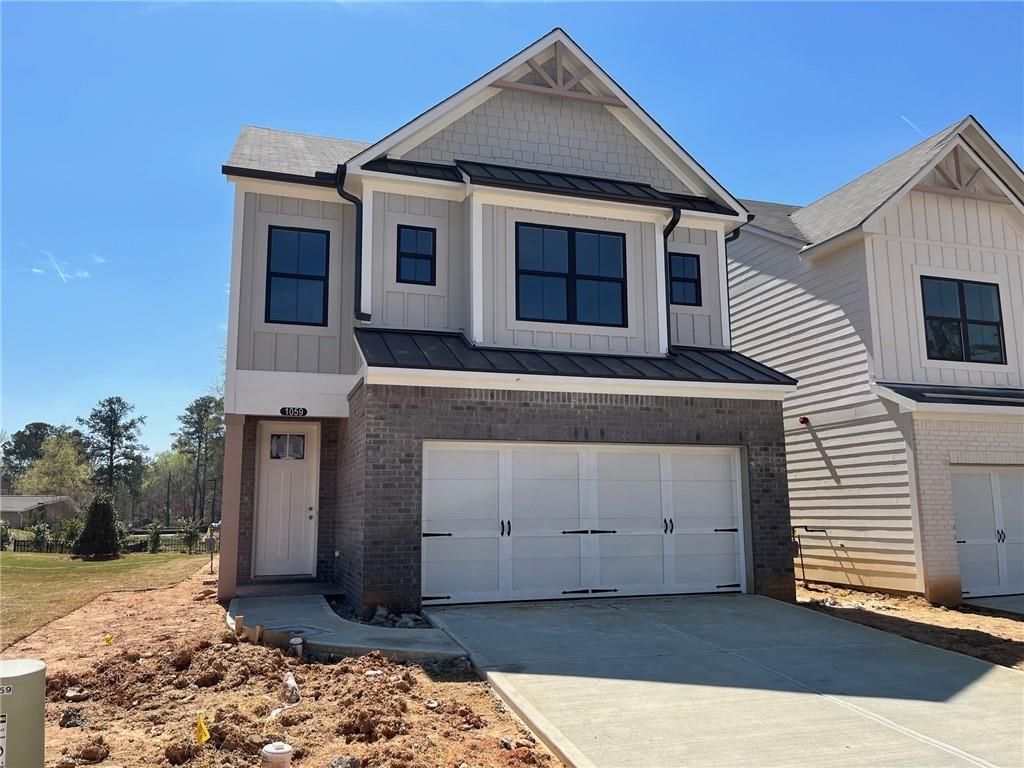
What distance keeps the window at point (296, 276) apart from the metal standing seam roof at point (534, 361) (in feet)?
4.42

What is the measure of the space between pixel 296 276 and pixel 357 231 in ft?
4.05

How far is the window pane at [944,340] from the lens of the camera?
13.9 meters

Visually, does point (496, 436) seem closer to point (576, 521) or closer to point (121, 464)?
point (576, 521)

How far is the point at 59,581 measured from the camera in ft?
53.9

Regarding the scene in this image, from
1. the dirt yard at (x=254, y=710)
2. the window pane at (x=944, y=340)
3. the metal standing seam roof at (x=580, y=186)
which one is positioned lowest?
the dirt yard at (x=254, y=710)

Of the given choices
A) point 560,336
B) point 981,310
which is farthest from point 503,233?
point 981,310

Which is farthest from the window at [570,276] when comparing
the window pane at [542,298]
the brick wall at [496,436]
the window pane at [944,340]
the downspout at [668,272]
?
the window pane at [944,340]

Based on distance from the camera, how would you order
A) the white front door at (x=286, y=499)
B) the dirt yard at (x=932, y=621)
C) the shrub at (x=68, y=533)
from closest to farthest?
the dirt yard at (x=932, y=621) → the white front door at (x=286, y=499) → the shrub at (x=68, y=533)

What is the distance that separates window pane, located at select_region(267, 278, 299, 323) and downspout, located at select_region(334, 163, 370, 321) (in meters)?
1.18

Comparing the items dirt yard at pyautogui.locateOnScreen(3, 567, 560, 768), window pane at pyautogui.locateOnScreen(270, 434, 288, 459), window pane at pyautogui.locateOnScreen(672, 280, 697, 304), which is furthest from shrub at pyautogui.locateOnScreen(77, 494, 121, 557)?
window pane at pyautogui.locateOnScreen(672, 280, 697, 304)

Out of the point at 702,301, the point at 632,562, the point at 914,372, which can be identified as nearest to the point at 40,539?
the point at 632,562

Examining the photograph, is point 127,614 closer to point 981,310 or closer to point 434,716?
point 434,716

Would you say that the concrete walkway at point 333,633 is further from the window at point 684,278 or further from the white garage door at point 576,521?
the window at point 684,278

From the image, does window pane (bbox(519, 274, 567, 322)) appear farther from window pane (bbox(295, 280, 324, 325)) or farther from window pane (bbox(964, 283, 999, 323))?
window pane (bbox(964, 283, 999, 323))
